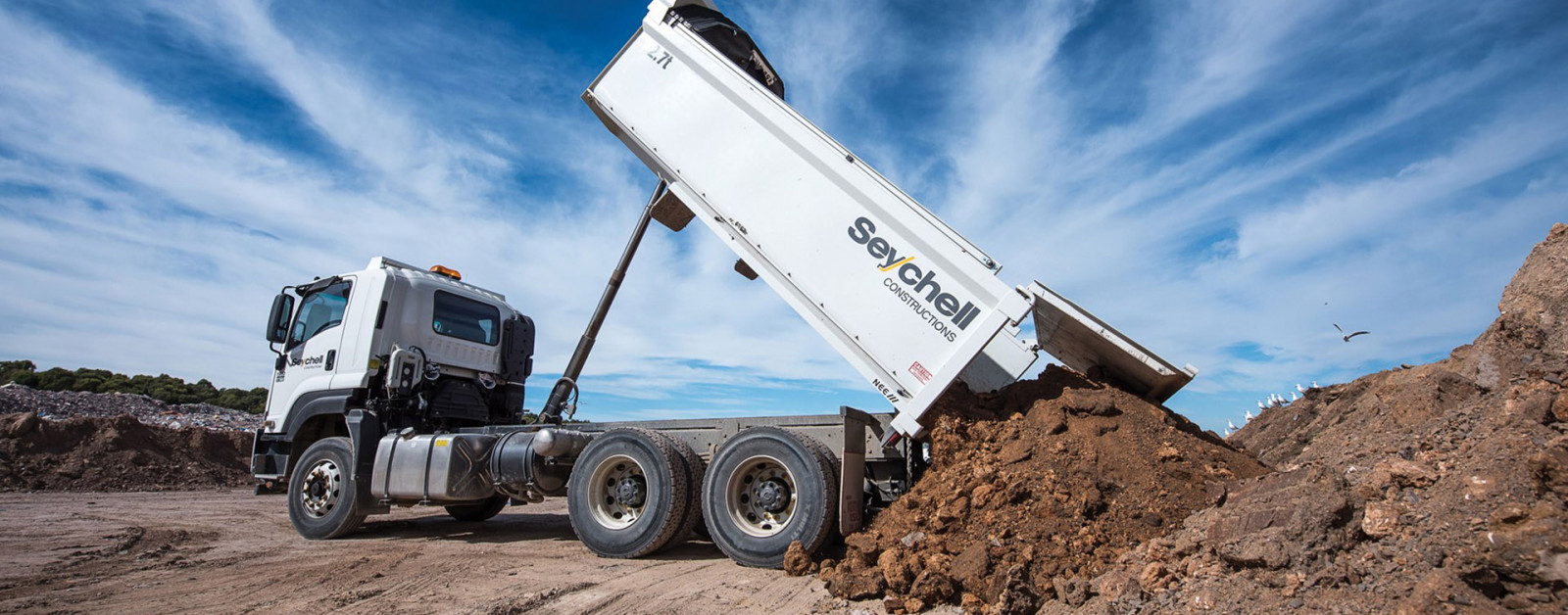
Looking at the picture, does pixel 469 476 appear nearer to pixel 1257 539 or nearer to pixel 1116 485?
pixel 1116 485

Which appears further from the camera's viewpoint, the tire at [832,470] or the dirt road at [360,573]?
the tire at [832,470]

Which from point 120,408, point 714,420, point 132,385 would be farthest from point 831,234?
point 132,385

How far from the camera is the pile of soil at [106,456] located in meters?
14.0

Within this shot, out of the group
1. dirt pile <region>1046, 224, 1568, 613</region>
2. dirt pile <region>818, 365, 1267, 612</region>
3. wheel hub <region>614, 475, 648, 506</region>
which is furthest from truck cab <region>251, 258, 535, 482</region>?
dirt pile <region>1046, 224, 1568, 613</region>

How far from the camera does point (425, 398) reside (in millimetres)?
8070

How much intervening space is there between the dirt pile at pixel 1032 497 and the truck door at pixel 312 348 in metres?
6.37

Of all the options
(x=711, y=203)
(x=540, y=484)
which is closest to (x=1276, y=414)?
(x=711, y=203)

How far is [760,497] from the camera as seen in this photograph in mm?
5488

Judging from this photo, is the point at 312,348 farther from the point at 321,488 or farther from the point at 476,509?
the point at 476,509

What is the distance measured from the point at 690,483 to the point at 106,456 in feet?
52.4

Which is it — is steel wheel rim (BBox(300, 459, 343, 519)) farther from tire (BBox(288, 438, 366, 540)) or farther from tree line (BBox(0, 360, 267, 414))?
tree line (BBox(0, 360, 267, 414))

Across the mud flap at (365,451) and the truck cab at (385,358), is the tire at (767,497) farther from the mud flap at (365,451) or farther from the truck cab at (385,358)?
the mud flap at (365,451)

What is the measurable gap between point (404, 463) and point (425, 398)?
2.89 feet

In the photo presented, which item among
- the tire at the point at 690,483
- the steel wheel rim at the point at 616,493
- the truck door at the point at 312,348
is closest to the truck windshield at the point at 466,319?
the truck door at the point at 312,348
